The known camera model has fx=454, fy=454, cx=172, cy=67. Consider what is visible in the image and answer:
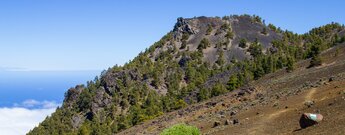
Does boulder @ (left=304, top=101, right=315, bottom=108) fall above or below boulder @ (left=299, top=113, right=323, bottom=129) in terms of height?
above

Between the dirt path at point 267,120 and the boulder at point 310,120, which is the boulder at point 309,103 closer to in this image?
the dirt path at point 267,120

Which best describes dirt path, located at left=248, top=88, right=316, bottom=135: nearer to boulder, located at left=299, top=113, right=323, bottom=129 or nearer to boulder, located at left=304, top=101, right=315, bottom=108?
boulder, located at left=304, top=101, right=315, bottom=108

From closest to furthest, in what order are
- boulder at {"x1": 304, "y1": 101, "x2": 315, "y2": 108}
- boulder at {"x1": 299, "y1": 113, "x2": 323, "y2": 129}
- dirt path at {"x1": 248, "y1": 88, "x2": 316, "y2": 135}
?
boulder at {"x1": 299, "y1": 113, "x2": 323, "y2": 129}
dirt path at {"x1": 248, "y1": 88, "x2": 316, "y2": 135}
boulder at {"x1": 304, "y1": 101, "x2": 315, "y2": 108}

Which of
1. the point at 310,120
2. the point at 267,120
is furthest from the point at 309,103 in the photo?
the point at 310,120

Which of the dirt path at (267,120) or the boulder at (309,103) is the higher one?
the boulder at (309,103)

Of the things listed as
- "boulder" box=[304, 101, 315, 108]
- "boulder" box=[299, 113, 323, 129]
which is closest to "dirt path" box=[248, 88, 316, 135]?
"boulder" box=[304, 101, 315, 108]

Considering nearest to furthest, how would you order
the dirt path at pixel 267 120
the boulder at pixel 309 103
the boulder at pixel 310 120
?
the boulder at pixel 310 120 → the dirt path at pixel 267 120 → the boulder at pixel 309 103

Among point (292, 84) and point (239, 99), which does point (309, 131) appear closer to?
point (292, 84)

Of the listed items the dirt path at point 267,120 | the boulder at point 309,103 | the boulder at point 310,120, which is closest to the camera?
the boulder at point 310,120

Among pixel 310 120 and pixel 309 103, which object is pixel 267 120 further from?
pixel 310 120

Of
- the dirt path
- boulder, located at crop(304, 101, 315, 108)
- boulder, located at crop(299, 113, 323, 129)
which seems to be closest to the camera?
boulder, located at crop(299, 113, 323, 129)

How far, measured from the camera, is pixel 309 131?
36250 mm

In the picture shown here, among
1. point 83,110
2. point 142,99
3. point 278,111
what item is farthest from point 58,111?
point 278,111

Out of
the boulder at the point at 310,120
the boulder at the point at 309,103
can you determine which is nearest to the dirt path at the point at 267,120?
the boulder at the point at 309,103
